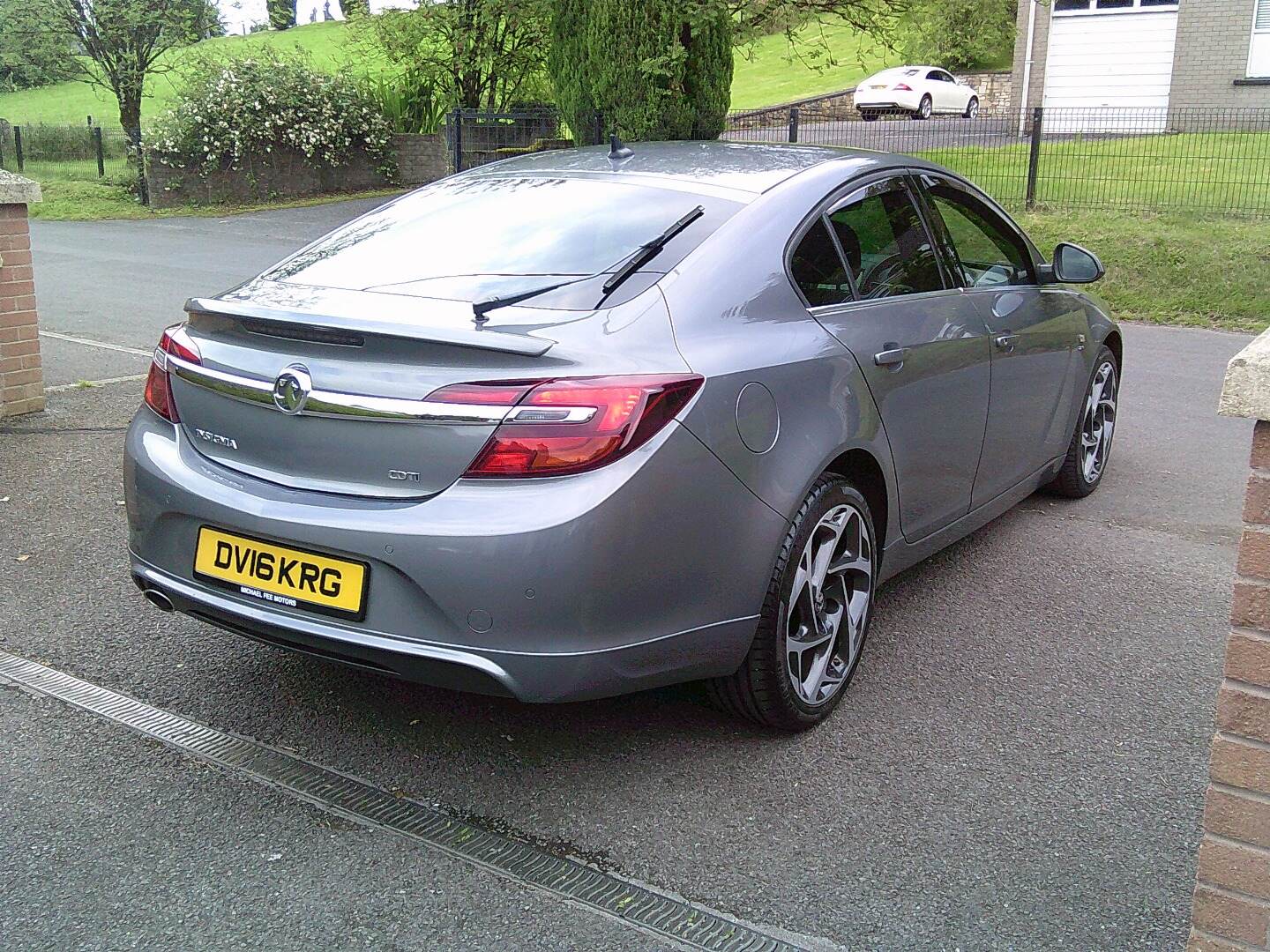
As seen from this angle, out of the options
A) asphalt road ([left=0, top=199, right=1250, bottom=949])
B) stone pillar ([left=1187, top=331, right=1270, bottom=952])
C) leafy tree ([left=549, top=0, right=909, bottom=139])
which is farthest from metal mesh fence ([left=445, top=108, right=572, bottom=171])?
stone pillar ([left=1187, top=331, right=1270, bottom=952])

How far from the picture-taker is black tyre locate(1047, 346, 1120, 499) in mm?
5680

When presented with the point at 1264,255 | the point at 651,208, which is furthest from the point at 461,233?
the point at 1264,255

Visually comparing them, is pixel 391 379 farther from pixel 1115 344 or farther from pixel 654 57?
pixel 654 57

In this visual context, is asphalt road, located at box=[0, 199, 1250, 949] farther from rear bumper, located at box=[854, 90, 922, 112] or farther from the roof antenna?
rear bumper, located at box=[854, 90, 922, 112]

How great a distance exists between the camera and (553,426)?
9.46ft

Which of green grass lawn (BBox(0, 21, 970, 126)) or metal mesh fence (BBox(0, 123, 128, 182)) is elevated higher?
green grass lawn (BBox(0, 21, 970, 126))

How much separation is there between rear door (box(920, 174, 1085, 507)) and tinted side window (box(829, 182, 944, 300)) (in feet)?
0.57

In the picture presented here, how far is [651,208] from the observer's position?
3713 millimetres

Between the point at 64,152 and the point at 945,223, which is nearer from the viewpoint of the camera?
the point at 945,223

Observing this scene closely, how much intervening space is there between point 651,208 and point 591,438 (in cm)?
108

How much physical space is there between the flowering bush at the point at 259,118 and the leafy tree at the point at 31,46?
4.45 meters

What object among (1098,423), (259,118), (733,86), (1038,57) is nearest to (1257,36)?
(1038,57)

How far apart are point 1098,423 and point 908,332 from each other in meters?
2.32

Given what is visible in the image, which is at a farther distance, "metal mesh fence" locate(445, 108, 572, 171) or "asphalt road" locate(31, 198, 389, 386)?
"metal mesh fence" locate(445, 108, 572, 171)
